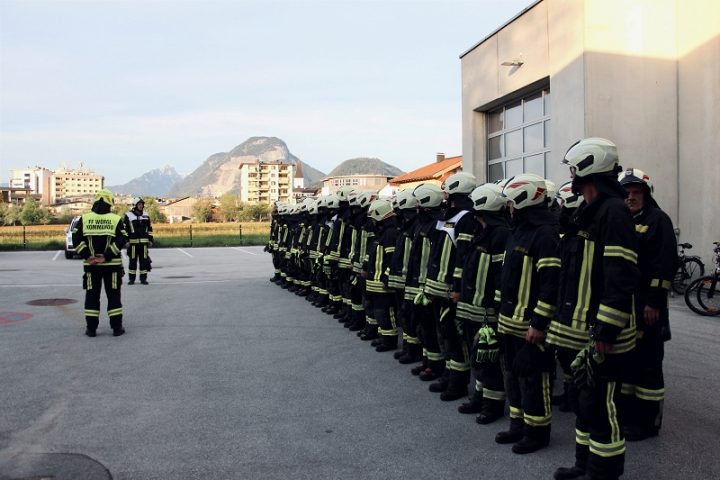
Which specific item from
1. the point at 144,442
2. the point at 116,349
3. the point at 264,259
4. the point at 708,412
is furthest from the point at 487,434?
the point at 264,259

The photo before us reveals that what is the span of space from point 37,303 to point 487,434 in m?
11.4

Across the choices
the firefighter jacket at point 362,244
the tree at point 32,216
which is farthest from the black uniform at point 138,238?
the tree at point 32,216

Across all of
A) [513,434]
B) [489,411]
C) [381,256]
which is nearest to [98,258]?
[381,256]

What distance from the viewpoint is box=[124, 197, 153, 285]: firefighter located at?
16.7 metres

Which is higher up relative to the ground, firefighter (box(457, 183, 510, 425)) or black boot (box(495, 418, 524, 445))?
firefighter (box(457, 183, 510, 425))

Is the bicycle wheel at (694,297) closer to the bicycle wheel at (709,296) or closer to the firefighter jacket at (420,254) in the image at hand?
the bicycle wheel at (709,296)

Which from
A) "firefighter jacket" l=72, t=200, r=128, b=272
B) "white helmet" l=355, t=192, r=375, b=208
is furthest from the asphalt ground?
"white helmet" l=355, t=192, r=375, b=208

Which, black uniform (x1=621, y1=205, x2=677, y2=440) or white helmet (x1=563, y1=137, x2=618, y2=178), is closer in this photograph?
white helmet (x1=563, y1=137, x2=618, y2=178)

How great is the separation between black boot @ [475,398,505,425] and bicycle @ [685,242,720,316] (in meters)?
7.39

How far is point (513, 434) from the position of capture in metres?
5.19

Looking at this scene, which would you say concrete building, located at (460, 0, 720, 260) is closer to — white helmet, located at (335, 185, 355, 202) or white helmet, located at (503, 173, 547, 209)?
white helmet, located at (335, 185, 355, 202)

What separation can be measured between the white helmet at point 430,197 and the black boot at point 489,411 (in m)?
2.41

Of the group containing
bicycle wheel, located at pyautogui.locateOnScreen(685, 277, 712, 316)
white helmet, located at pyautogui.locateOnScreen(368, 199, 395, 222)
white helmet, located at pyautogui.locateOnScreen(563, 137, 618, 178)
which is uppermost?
white helmet, located at pyautogui.locateOnScreen(563, 137, 618, 178)

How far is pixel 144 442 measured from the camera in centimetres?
524
